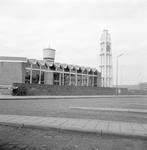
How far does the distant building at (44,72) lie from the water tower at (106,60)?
48.6 feet

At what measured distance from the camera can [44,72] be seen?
39531 mm

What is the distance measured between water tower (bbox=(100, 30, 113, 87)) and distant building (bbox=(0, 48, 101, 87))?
14.8 meters

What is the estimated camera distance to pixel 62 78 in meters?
44.0

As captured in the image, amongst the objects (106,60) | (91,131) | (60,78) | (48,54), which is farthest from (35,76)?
(106,60)

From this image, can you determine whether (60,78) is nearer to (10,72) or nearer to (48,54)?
(10,72)

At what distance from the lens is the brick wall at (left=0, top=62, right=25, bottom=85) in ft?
110

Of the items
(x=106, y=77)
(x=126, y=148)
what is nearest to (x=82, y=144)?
(x=126, y=148)

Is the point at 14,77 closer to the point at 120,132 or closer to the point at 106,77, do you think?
the point at 120,132

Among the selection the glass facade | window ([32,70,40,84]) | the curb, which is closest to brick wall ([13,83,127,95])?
the glass facade

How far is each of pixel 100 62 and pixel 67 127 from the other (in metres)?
64.4

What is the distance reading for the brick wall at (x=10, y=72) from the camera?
33406 mm

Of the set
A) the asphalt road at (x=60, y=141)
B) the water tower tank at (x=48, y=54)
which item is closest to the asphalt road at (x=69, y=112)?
the asphalt road at (x=60, y=141)

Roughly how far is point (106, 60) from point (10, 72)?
138 feet

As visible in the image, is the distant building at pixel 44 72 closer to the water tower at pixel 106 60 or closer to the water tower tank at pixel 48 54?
the water tower tank at pixel 48 54
